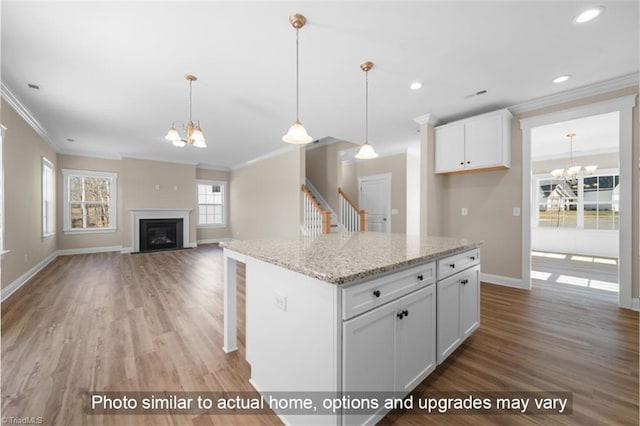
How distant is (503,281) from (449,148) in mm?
2181

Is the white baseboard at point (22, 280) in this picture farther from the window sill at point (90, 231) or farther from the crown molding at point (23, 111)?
Answer: the crown molding at point (23, 111)

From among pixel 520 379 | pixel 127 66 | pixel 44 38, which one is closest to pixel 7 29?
pixel 44 38

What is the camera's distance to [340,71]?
2.71m

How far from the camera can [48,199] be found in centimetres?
554

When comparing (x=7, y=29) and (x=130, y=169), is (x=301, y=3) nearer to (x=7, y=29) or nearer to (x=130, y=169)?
(x=7, y=29)

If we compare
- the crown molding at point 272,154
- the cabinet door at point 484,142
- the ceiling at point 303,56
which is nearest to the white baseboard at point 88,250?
the ceiling at point 303,56

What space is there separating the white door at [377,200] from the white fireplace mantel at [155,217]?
534 cm

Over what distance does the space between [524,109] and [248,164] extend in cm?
661

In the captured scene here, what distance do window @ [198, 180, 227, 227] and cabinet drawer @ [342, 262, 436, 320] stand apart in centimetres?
832

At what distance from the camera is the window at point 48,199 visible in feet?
16.8

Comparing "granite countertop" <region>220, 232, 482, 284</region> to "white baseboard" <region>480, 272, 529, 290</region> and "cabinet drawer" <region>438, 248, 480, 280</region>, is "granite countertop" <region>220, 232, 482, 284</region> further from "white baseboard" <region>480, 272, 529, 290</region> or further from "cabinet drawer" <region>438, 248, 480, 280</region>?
"white baseboard" <region>480, 272, 529, 290</region>

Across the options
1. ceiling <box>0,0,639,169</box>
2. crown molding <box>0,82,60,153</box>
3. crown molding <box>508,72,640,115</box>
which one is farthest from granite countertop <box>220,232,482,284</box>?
crown molding <box>0,82,60,153</box>

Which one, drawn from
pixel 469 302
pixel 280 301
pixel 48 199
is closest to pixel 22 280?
pixel 48 199

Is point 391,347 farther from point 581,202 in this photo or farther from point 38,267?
point 581,202
